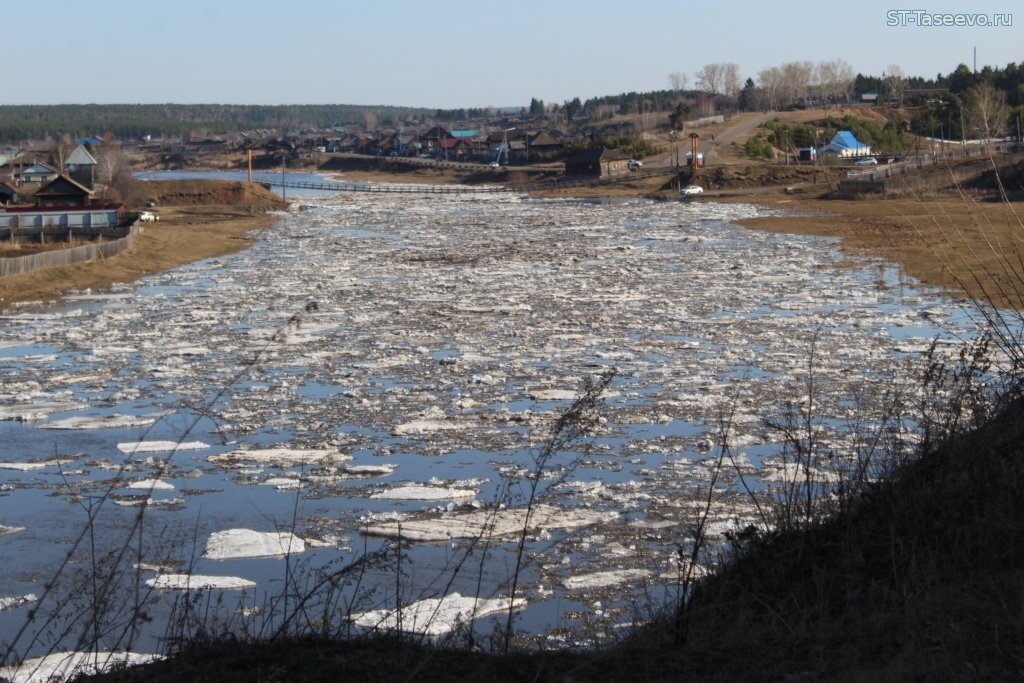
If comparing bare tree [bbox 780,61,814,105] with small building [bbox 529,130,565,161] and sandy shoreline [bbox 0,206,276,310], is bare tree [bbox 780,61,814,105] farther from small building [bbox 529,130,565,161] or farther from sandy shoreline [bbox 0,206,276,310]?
sandy shoreline [bbox 0,206,276,310]

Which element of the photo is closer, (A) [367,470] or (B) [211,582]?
(B) [211,582]

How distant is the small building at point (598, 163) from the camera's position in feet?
320

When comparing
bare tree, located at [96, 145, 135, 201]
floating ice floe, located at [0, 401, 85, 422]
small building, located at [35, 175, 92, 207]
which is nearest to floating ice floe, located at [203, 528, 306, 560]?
floating ice floe, located at [0, 401, 85, 422]

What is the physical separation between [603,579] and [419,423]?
6.27 m

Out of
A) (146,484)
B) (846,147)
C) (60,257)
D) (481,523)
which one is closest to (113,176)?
(60,257)

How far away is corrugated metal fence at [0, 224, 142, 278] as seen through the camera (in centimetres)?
3325

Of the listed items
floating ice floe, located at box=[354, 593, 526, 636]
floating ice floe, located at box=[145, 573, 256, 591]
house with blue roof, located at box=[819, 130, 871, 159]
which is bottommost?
floating ice floe, located at box=[145, 573, 256, 591]

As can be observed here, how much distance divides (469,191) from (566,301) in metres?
70.1

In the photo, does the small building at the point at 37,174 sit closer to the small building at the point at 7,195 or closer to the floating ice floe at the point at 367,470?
the small building at the point at 7,195

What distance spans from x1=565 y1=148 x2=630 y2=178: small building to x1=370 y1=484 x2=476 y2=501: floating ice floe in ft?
282

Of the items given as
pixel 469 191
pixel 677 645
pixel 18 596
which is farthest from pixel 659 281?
pixel 469 191

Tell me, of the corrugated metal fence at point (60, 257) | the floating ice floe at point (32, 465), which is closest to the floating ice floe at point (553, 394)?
the floating ice floe at point (32, 465)

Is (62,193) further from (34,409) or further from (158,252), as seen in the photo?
(34,409)

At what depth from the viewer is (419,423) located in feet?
49.1
